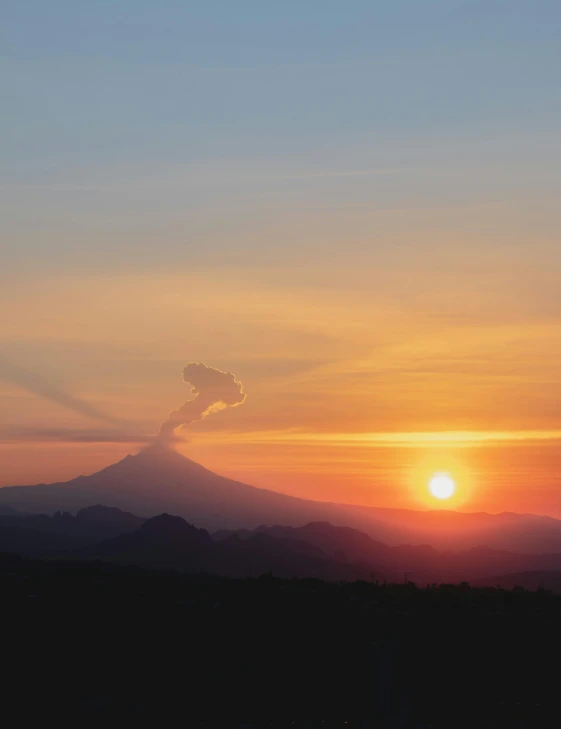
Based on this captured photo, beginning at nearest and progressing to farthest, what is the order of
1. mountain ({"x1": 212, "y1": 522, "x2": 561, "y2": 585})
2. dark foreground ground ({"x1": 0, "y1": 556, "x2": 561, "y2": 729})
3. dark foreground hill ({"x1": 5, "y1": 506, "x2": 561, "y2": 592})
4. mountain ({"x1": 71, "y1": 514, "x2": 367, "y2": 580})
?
dark foreground ground ({"x1": 0, "y1": 556, "x2": 561, "y2": 729}) < dark foreground hill ({"x1": 5, "y1": 506, "x2": 561, "y2": 592}) < mountain ({"x1": 71, "y1": 514, "x2": 367, "y2": 580}) < mountain ({"x1": 212, "y1": 522, "x2": 561, "y2": 585})

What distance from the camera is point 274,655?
107 ft

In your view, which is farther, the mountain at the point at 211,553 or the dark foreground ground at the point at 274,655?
the mountain at the point at 211,553

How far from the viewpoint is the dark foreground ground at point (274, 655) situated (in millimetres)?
28703

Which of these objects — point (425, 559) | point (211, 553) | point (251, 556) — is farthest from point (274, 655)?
point (425, 559)

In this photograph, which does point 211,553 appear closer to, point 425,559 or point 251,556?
point 251,556

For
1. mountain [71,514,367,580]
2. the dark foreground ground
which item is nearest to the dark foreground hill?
mountain [71,514,367,580]

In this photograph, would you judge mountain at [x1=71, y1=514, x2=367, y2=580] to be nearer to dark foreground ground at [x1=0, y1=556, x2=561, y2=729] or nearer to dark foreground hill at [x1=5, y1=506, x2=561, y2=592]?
dark foreground hill at [x1=5, y1=506, x2=561, y2=592]

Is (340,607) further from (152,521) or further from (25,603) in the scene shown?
(152,521)

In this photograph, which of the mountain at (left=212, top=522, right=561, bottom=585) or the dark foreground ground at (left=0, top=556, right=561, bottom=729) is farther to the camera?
the mountain at (left=212, top=522, right=561, bottom=585)

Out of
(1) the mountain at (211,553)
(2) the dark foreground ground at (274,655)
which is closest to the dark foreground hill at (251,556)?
(1) the mountain at (211,553)

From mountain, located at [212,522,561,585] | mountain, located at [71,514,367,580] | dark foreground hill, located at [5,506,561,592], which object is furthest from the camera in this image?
mountain, located at [212,522,561,585]

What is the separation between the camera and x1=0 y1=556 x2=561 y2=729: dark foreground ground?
2870 cm

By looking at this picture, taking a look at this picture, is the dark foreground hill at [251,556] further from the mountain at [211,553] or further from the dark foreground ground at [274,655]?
the dark foreground ground at [274,655]

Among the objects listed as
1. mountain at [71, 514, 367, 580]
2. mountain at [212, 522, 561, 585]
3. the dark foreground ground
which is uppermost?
mountain at [212, 522, 561, 585]
